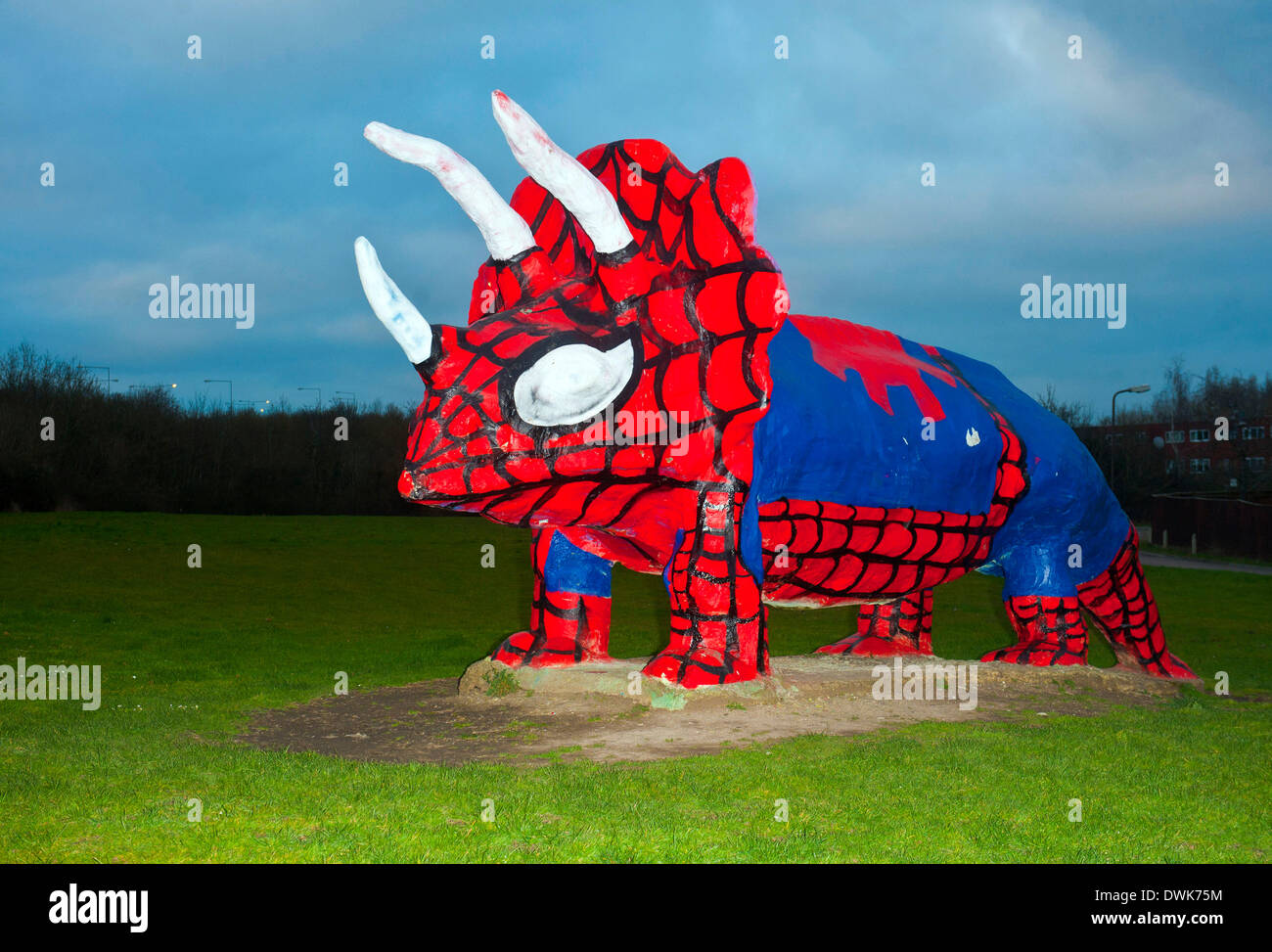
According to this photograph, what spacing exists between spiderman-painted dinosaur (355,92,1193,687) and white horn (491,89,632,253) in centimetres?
1

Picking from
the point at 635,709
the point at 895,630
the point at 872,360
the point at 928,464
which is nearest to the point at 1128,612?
the point at 895,630

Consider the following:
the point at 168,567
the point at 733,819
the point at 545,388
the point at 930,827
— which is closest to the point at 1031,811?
the point at 930,827

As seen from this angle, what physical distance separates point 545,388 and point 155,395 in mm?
36813

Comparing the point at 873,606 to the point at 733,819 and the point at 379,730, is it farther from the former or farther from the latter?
the point at 733,819

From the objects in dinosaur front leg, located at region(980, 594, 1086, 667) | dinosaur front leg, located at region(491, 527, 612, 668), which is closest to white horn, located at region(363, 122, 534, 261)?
dinosaur front leg, located at region(491, 527, 612, 668)

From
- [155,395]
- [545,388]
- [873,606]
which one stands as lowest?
[873,606]

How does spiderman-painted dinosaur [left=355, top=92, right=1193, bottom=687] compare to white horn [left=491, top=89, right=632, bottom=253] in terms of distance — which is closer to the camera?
white horn [left=491, top=89, right=632, bottom=253]

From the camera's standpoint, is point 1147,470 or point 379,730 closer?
point 379,730

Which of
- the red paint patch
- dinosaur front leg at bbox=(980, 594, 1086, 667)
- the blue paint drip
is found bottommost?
dinosaur front leg at bbox=(980, 594, 1086, 667)

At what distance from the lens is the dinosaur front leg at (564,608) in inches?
311

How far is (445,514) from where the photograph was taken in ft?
117

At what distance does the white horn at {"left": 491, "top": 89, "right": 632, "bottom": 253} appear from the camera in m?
5.95

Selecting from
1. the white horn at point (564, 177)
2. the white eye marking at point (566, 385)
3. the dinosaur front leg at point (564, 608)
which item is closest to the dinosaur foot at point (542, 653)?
the dinosaur front leg at point (564, 608)

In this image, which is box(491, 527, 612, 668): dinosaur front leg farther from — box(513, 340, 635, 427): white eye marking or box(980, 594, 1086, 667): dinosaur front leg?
box(980, 594, 1086, 667): dinosaur front leg
